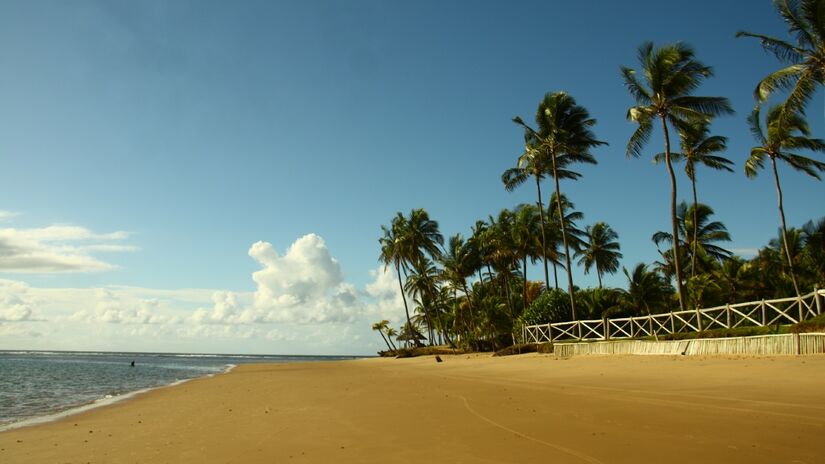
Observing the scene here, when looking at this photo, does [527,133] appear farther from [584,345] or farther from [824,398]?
[824,398]

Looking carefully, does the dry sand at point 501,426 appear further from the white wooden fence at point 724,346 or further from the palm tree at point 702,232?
the palm tree at point 702,232

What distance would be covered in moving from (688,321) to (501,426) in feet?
58.9

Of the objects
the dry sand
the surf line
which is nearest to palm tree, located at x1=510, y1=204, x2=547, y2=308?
the dry sand

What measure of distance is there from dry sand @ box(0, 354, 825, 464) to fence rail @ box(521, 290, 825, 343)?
192 inches

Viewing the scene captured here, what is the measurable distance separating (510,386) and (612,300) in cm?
2135

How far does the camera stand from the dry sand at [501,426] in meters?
6.01

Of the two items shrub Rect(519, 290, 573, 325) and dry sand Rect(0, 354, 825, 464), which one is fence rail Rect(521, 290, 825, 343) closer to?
shrub Rect(519, 290, 573, 325)

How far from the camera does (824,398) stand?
841cm

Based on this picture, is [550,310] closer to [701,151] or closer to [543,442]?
[701,151]

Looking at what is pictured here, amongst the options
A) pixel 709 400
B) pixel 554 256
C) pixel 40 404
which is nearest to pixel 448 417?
pixel 709 400

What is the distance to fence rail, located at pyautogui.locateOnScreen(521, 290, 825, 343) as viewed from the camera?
17.3m

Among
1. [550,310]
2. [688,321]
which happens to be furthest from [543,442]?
[550,310]

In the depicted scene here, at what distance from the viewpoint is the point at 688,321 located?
73.7 feet

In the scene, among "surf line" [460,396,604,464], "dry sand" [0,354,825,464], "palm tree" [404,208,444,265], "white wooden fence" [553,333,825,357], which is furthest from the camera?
"palm tree" [404,208,444,265]
